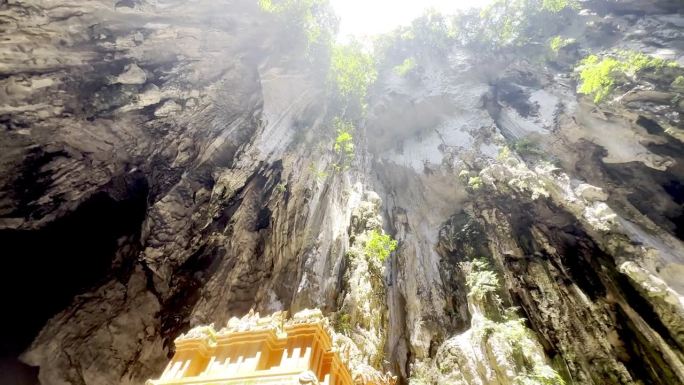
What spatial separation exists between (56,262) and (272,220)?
8.44m

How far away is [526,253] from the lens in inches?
638

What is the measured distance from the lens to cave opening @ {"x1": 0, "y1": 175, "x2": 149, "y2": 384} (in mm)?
11867

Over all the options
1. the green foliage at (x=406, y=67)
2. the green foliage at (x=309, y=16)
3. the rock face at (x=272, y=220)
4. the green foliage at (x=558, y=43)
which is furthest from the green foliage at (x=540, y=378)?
the green foliage at (x=406, y=67)

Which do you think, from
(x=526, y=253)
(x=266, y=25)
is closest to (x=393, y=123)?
(x=266, y=25)

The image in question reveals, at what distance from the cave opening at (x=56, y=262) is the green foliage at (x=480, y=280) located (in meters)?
14.3

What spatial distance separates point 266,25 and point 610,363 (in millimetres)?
22593

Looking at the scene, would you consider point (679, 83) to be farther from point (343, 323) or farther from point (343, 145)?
point (343, 323)

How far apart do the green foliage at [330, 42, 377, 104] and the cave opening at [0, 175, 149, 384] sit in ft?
46.4

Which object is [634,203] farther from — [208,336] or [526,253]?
[208,336]

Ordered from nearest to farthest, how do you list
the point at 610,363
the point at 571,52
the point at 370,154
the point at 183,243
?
the point at 610,363
the point at 183,243
the point at 571,52
the point at 370,154

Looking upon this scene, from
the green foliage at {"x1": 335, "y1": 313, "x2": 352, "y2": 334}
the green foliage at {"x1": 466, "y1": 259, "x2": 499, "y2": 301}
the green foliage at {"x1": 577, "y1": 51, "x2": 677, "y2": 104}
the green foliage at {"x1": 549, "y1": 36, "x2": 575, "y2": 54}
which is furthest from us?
the green foliage at {"x1": 549, "y1": 36, "x2": 575, "y2": 54}

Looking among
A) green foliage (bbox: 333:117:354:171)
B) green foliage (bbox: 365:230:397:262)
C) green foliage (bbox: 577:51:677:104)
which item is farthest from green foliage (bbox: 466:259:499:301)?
green foliage (bbox: 577:51:677:104)

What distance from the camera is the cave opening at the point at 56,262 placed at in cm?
1187

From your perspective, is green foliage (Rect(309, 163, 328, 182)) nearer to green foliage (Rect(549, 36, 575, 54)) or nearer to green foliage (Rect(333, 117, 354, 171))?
green foliage (Rect(333, 117, 354, 171))
